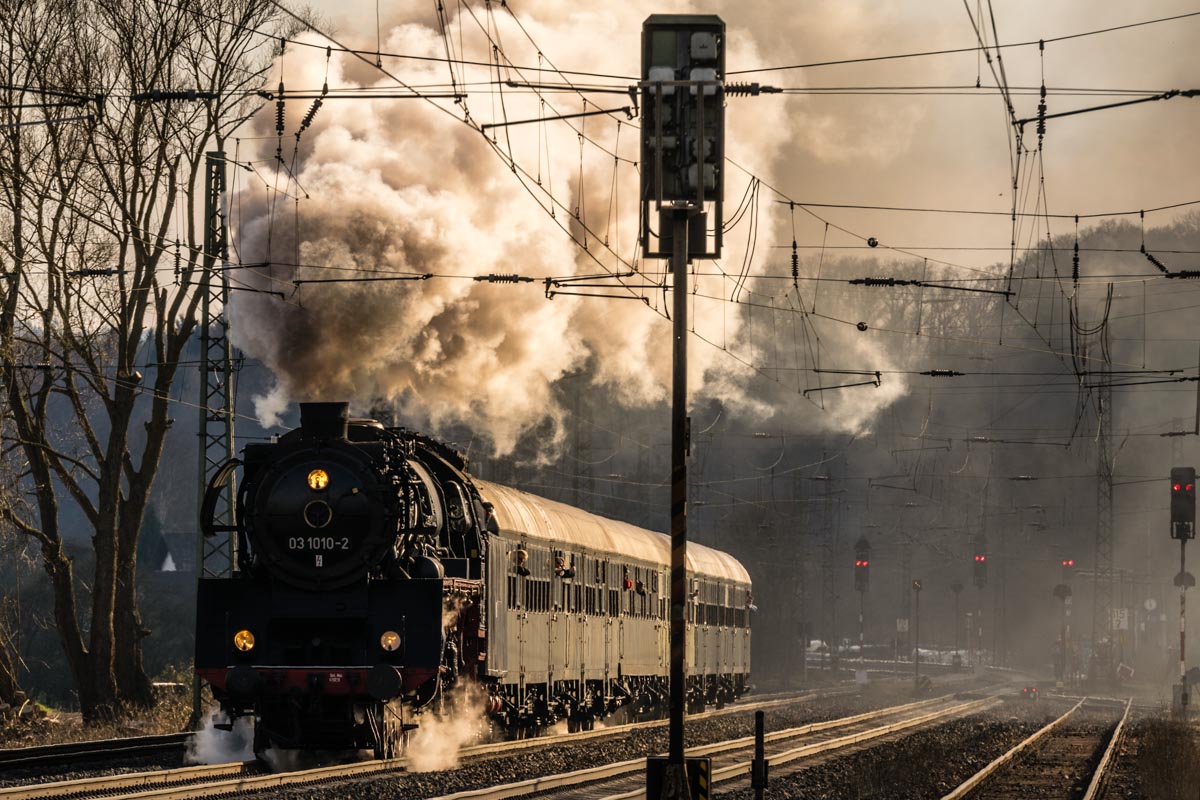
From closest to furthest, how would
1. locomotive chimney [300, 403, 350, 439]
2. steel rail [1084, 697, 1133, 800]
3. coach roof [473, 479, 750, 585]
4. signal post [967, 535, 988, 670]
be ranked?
locomotive chimney [300, 403, 350, 439] < steel rail [1084, 697, 1133, 800] < coach roof [473, 479, 750, 585] < signal post [967, 535, 988, 670]

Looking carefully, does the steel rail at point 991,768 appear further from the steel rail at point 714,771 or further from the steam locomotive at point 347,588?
the steam locomotive at point 347,588

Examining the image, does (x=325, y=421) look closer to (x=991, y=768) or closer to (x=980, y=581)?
(x=991, y=768)

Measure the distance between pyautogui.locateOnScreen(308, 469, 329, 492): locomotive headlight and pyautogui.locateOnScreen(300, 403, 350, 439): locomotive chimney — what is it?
1.74 feet

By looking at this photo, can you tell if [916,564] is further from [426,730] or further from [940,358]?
[426,730]

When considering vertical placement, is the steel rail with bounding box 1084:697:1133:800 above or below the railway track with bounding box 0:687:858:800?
below

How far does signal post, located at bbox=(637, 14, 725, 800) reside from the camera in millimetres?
15117

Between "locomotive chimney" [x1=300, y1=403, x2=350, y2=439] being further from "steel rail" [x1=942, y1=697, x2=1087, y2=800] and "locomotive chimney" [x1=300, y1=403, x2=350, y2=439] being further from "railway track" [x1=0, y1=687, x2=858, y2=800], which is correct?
"steel rail" [x1=942, y1=697, x2=1087, y2=800]

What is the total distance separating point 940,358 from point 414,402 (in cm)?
10999

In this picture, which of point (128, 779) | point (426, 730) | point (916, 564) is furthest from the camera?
point (916, 564)

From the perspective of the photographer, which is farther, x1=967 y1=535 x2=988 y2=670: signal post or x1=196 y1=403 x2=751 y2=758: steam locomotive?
x1=967 y1=535 x2=988 y2=670: signal post

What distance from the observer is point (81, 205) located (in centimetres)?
3347

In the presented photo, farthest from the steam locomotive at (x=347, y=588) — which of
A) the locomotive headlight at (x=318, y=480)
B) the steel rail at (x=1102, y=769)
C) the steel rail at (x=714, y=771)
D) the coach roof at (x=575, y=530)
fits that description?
the steel rail at (x=1102, y=769)

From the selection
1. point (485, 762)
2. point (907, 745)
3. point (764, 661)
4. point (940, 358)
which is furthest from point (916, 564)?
point (485, 762)

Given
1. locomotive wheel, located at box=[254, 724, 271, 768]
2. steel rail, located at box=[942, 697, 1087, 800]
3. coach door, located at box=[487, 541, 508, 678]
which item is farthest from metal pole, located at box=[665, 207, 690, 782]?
Result: locomotive wheel, located at box=[254, 724, 271, 768]
